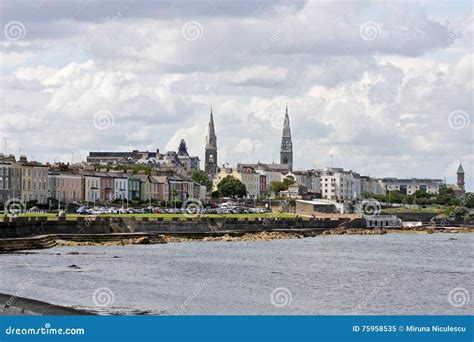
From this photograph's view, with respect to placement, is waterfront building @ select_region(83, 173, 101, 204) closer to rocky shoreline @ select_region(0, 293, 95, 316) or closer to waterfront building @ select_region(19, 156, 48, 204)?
waterfront building @ select_region(19, 156, 48, 204)

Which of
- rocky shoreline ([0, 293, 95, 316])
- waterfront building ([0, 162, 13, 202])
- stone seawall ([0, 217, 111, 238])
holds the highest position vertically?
waterfront building ([0, 162, 13, 202])

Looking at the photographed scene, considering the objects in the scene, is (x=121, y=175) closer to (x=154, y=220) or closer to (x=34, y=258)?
(x=154, y=220)

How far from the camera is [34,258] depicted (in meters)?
69.1

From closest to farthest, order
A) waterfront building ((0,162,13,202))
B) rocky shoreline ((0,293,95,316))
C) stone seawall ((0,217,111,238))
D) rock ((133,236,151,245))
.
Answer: rocky shoreline ((0,293,95,316)) < stone seawall ((0,217,111,238)) < rock ((133,236,151,245)) < waterfront building ((0,162,13,202))

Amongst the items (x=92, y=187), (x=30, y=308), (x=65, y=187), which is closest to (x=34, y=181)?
(x=65, y=187)

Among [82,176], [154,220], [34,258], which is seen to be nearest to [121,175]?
[82,176]

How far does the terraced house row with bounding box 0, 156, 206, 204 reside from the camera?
147875 millimetres

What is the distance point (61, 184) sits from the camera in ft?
550

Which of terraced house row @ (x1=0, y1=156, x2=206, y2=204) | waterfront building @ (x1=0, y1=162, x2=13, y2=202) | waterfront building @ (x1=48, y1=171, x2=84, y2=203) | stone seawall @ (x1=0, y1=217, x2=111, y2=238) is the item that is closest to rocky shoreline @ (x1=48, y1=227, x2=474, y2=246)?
stone seawall @ (x1=0, y1=217, x2=111, y2=238)

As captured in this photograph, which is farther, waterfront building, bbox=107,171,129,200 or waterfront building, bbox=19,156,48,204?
waterfront building, bbox=107,171,129,200

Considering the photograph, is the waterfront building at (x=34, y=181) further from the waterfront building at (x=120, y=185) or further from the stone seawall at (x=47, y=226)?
the stone seawall at (x=47, y=226)

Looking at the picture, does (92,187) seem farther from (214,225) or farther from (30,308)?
(30,308)
